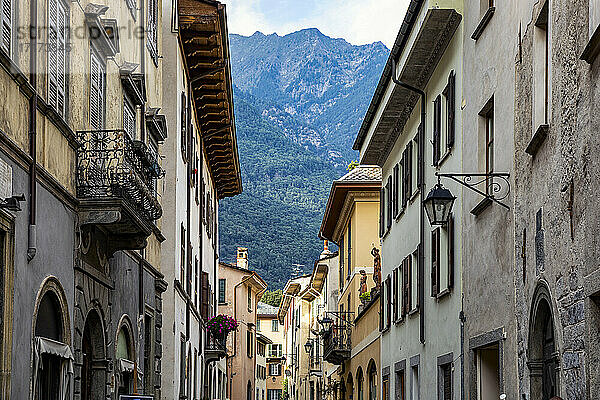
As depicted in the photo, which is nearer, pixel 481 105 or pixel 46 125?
pixel 46 125

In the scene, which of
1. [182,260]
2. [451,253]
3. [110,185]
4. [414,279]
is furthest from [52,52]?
[182,260]

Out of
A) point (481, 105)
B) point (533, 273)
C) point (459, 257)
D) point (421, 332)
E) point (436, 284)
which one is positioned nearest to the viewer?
point (533, 273)

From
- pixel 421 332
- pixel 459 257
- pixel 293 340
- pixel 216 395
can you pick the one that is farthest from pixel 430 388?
pixel 293 340

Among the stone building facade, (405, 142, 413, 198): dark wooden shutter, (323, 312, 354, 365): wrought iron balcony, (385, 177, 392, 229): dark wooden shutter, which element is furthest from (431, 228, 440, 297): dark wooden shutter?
(323, 312, 354, 365): wrought iron balcony

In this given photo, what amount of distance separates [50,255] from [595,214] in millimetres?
6700

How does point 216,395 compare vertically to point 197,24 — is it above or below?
Result: below

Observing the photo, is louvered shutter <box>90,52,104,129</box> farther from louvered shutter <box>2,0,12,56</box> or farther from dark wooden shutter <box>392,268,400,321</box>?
dark wooden shutter <box>392,268,400,321</box>

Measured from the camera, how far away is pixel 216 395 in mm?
48812

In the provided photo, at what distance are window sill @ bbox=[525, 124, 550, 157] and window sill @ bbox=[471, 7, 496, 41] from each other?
3.74 metres

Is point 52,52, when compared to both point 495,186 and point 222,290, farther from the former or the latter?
point 222,290

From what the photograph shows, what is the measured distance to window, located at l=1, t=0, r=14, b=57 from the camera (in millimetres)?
10828

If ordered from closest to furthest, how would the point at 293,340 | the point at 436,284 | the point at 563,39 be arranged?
the point at 563,39 → the point at 436,284 → the point at 293,340

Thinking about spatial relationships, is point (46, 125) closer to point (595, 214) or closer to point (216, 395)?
point (595, 214)

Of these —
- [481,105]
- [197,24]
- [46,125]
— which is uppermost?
[197,24]
